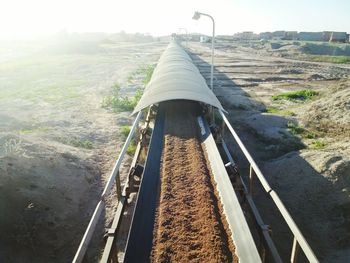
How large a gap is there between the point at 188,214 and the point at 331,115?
34.7 ft

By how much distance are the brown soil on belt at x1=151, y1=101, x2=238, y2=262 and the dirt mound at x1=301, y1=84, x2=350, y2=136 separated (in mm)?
6683

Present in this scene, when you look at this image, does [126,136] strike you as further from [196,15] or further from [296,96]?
[296,96]

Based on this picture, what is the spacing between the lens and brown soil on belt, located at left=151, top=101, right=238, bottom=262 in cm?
540

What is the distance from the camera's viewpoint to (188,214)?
638cm

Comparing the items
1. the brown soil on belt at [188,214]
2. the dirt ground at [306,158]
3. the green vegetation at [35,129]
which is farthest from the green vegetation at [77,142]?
the dirt ground at [306,158]

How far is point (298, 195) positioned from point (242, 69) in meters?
28.0

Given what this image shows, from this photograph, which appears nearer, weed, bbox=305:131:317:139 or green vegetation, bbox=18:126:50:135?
weed, bbox=305:131:317:139

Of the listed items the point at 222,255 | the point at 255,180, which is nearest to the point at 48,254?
the point at 222,255

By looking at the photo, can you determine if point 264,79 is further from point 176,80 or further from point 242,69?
point 176,80

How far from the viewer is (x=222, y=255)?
528 centimetres

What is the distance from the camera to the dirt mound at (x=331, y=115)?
13.5 m

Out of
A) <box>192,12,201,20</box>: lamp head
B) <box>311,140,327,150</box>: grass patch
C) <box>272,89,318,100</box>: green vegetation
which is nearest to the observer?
<box>311,140,327,150</box>: grass patch

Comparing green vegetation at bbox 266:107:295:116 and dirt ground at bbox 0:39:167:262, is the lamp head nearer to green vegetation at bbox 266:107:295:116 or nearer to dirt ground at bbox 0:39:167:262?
dirt ground at bbox 0:39:167:262

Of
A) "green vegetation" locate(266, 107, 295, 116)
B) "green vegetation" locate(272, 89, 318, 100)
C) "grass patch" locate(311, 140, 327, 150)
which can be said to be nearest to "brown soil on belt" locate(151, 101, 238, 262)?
"grass patch" locate(311, 140, 327, 150)
